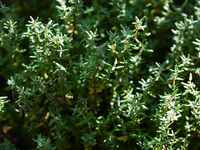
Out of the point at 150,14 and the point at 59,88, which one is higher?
the point at 150,14

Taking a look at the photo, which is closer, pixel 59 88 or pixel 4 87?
pixel 59 88

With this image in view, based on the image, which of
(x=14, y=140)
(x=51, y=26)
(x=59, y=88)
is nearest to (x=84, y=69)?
(x=59, y=88)

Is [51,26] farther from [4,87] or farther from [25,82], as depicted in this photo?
[4,87]

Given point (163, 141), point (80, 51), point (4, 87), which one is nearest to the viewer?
point (163, 141)

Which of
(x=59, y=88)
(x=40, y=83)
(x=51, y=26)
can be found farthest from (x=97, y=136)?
(x=51, y=26)

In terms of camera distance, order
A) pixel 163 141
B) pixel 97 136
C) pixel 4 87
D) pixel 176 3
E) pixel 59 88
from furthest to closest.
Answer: pixel 176 3, pixel 4 87, pixel 97 136, pixel 59 88, pixel 163 141

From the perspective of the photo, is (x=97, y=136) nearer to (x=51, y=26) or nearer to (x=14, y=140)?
(x=14, y=140)

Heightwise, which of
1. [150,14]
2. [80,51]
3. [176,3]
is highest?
[176,3]
